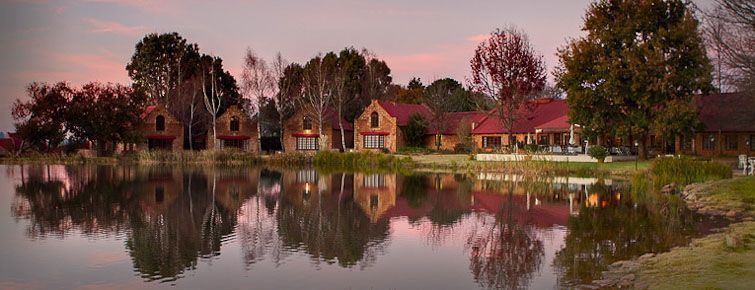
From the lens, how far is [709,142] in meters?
41.5

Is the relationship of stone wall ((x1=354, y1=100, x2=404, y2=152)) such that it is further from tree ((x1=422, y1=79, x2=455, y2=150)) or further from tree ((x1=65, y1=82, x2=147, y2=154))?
tree ((x1=65, y1=82, x2=147, y2=154))

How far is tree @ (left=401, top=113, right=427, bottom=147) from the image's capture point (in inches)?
2239

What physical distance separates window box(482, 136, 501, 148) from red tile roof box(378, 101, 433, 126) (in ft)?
20.9

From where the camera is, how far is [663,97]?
3544 cm

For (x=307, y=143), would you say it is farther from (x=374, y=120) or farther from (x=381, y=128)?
(x=381, y=128)

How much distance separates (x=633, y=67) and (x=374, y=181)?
15120 mm

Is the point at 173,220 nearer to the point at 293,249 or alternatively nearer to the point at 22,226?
the point at 22,226

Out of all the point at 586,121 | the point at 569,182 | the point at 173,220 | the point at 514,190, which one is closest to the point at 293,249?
the point at 173,220

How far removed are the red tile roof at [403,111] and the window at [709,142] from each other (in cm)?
2345

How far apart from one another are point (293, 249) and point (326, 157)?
110 feet

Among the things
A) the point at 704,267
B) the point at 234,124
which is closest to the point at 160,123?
the point at 234,124

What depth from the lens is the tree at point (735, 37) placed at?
18859mm

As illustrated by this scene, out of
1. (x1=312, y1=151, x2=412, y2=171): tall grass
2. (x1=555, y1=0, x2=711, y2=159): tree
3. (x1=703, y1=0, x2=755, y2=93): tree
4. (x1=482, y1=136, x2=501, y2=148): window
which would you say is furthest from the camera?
(x1=482, y1=136, x2=501, y2=148): window

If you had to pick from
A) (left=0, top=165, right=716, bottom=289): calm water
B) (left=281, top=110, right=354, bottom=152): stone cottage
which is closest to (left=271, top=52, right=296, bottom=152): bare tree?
(left=281, top=110, right=354, bottom=152): stone cottage
